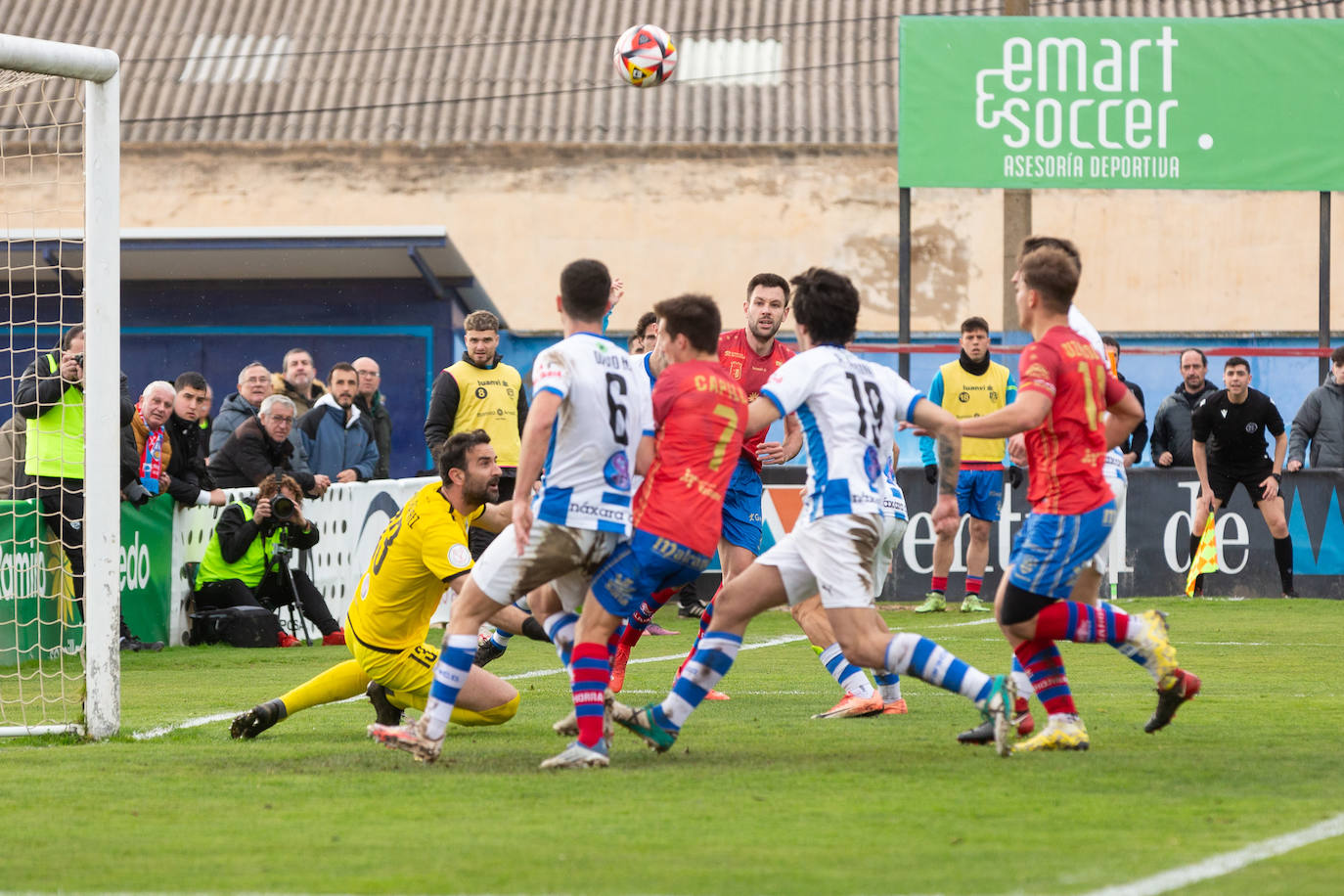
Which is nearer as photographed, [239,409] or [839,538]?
[839,538]

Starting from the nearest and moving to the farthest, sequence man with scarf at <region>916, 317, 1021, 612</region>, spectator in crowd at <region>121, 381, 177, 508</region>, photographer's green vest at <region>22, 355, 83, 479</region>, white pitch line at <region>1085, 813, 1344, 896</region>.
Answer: white pitch line at <region>1085, 813, 1344, 896</region> < photographer's green vest at <region>22, 355, 83, 479</region> < spectator in crowd at <region>121, 381, 177, 508</region> < man with scarf at <region>916, 317, 1021, 612</region>

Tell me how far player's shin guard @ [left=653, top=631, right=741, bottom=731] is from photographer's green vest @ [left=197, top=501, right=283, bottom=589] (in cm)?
681

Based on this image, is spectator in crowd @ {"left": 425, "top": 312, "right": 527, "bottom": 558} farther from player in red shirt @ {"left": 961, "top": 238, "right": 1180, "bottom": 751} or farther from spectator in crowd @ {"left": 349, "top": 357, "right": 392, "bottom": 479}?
player in red shirt @ {"left": 961, "top": 238, "right": 1180, "bottom": 751}

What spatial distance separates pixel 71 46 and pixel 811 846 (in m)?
5.12

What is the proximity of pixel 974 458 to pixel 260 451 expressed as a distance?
5.84m

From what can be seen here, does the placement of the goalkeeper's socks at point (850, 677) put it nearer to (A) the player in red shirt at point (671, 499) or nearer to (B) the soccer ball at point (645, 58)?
(A) the player in red shirt at point (671, 499)

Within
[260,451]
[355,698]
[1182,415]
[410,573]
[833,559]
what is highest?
[1182,415]

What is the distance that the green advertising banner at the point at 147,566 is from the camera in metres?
12.4

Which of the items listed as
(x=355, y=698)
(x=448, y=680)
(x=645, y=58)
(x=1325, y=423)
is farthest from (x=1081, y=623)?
(x=1325, y=423)

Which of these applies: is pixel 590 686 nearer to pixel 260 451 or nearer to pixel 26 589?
pixel 26 589

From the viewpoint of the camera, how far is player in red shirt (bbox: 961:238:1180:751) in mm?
6578

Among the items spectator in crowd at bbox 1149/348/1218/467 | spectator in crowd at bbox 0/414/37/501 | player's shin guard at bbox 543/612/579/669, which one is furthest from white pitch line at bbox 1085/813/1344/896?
spectator in crowd at bbox 1149/348/1218/467

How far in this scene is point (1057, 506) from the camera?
21.7 feet

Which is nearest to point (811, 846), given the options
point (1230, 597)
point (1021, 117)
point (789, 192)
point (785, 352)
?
point (785, 352)
